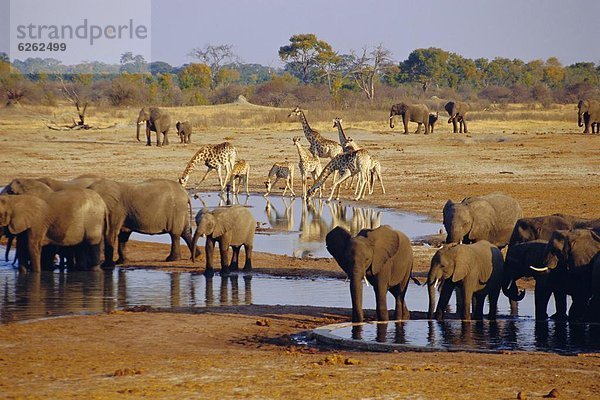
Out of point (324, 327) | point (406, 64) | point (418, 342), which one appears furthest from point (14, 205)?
point (406, 64)

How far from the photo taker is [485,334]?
11.5 meters

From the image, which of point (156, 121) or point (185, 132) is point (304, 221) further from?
point (156, 121)

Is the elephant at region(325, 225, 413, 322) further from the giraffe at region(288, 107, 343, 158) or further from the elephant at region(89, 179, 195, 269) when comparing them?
the giraffe at region(288, 107, 343, 158)

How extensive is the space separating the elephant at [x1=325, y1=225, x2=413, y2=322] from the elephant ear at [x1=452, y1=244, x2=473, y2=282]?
567 mm

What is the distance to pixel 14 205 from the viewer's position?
16.5 meters

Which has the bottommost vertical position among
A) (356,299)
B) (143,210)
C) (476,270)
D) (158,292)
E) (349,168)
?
(158,292)

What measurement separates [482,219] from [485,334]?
220 inches

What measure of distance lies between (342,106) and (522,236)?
49.1 m

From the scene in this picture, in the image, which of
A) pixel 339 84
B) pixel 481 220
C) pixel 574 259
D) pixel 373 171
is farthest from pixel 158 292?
pixel 339 84

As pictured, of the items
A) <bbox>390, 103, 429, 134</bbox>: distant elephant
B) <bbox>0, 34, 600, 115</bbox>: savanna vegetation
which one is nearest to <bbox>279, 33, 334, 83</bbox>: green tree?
<bbox>0, 34, 600, 115</bbox>: savanna vegetation

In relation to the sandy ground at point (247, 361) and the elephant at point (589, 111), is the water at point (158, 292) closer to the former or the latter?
the sandy ground at point (247, 361)

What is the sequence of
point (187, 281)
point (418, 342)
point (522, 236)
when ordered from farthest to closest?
1. point (187, 281)
2. point (522, 236)
3. point (418, 342)

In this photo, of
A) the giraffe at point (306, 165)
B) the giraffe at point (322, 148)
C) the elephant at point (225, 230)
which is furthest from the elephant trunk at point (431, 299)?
the giraffe at point (322, 148)

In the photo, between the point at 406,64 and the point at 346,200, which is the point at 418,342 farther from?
the point at 406,64
